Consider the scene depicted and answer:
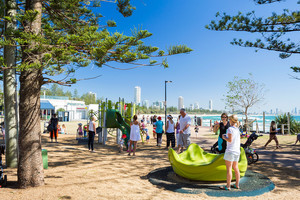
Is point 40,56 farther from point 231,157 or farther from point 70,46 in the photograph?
point 231,157

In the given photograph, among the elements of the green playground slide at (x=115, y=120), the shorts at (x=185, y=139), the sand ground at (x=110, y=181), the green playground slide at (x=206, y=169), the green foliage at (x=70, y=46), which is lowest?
the sand ground at (x=110, y=181)

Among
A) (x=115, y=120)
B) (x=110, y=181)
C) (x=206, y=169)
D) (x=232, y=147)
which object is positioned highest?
(x=115, y=120)

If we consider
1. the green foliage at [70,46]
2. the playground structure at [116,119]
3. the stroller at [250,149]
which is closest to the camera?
the green foliage at [70,46]

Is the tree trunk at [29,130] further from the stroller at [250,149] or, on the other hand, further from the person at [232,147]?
the stroller at [250,149]

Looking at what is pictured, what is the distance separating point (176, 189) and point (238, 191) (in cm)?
123

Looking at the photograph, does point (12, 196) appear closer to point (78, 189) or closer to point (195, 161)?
point (78, 189)

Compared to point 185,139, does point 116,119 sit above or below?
above

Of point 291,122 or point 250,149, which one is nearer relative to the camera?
point 250,149

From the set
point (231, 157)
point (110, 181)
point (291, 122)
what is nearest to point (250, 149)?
point (231, 157)

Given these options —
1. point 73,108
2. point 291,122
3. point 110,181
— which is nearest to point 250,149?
point 110,181

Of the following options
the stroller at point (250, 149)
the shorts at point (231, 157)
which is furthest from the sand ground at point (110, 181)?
the shorts at point (231, 157)

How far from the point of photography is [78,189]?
13.0ft

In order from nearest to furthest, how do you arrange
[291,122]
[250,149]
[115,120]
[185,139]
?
[250,149] < [185,139] < [115,120] < [291,122]

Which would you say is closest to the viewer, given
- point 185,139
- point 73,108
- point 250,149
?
point 250,149
